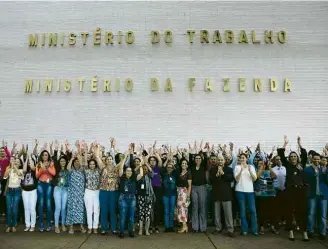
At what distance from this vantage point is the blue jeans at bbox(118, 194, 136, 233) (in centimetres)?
618

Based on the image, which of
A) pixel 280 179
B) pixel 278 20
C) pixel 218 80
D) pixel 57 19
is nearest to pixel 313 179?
pixel 280 179

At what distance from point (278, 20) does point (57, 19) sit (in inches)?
306

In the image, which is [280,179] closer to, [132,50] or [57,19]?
[132,50]

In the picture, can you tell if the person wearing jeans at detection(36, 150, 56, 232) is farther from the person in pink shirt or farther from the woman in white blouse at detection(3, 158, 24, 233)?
the person in pink shirt

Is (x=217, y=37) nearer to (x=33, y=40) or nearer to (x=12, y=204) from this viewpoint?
(x=33, y=40)

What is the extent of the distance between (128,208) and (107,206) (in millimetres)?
497

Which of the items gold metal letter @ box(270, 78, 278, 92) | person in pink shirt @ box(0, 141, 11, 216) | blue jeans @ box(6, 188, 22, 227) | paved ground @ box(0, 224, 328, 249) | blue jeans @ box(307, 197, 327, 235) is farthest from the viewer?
gold metal letter @ box(270, 78, 278, 92)

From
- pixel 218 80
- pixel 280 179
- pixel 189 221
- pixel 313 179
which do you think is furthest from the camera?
pixel 218 80

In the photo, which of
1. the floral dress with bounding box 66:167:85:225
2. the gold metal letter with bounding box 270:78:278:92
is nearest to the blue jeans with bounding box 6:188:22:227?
the floral dress with bounding box 66:167:85:225

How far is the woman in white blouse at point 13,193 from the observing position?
21.7 feet

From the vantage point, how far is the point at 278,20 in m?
10.6

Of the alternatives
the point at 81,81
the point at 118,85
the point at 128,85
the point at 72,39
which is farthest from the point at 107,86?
the point at 72,39

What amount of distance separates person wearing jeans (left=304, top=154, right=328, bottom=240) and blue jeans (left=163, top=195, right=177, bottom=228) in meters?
2.81

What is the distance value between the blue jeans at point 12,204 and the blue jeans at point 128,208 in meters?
2.35
